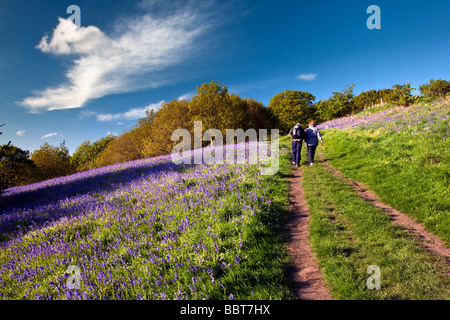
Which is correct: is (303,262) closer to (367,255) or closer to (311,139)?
(367,255)

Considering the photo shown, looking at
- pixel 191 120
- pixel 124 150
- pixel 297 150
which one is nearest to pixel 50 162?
pixel 124 150

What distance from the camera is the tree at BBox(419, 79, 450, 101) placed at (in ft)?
93.7

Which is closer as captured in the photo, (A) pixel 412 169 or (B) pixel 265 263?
(B) pixel 265 263

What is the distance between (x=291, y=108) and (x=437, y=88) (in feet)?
124

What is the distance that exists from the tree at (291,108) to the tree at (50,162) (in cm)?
5951

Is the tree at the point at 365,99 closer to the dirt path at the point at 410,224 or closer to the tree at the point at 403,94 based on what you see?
the tree at the point at 403,94

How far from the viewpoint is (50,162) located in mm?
44844

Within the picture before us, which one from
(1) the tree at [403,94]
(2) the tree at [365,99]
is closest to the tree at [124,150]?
(1) the tree at [403,94]

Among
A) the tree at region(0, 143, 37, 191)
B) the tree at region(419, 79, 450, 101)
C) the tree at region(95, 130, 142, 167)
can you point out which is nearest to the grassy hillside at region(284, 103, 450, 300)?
the tree at region(0, 143, 37, 191)

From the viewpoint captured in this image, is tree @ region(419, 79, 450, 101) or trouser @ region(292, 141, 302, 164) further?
tree @ region(419, 79, 450, 101)

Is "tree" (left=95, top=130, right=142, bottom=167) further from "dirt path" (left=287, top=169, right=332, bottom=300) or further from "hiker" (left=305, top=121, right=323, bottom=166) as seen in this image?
"dirt path" (left=287, top=169, right=332, bottom=300)

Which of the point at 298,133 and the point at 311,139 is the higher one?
the point at 298,133
